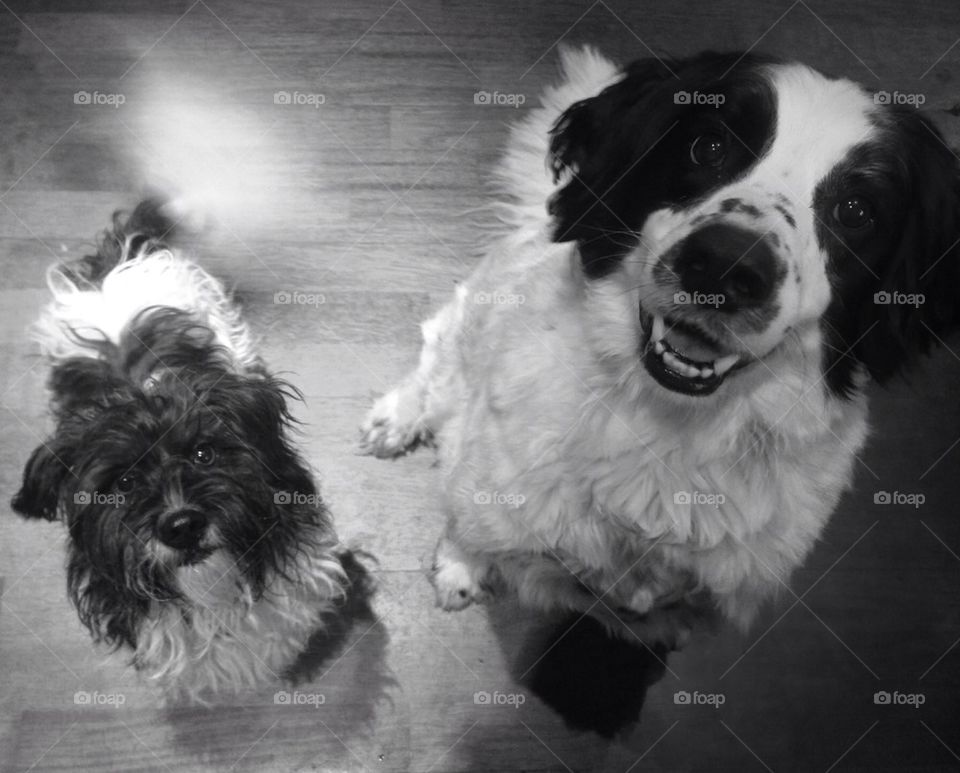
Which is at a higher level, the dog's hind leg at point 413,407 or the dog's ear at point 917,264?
the dog's ear at point 917,264

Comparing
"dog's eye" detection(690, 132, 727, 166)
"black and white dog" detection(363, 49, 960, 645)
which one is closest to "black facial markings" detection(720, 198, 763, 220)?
"black and white dog" detection(363, 49, 960, 645)

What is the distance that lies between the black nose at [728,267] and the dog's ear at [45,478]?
1.30m

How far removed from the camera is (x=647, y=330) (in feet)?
4.79

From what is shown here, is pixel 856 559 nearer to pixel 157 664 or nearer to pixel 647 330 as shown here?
pixel 647 330

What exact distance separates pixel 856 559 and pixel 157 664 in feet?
6.22

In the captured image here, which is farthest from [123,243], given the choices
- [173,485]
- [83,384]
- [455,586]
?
[455,586]

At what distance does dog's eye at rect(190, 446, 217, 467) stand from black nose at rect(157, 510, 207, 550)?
→ 0.13m

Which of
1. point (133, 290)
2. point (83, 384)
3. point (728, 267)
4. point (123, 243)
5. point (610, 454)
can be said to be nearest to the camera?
point (728, 267)

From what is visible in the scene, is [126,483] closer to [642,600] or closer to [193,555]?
[193,555]

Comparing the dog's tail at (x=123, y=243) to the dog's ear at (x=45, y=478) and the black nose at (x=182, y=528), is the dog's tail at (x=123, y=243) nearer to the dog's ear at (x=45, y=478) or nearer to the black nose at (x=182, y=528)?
the dog's ear at (x=45, y=478)

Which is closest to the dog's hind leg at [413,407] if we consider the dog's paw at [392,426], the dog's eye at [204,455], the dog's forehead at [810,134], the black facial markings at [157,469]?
the dog's paw at [392,426]

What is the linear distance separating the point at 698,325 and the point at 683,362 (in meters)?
0.12

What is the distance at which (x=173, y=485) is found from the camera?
1624 millimetres

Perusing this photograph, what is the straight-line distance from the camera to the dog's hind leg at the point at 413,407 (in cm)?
223
